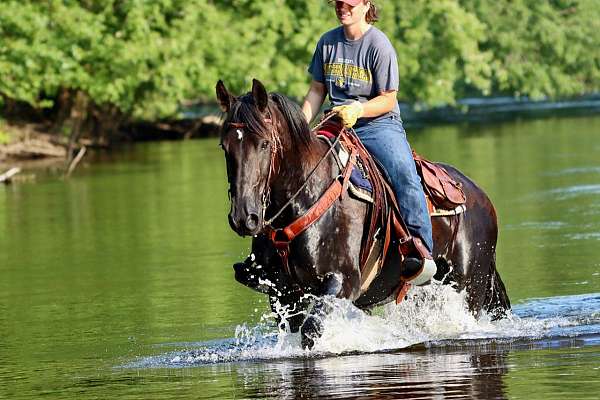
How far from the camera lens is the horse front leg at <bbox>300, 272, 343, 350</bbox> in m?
9.16

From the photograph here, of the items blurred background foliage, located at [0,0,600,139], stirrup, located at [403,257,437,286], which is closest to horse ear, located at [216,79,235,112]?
stirrup, located at [403,257,437,286]

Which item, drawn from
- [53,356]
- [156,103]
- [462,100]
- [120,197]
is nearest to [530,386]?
[53,356]

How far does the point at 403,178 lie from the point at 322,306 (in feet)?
3.77

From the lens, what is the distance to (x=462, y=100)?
74.1m

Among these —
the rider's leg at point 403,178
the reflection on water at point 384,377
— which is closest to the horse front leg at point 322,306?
the reflection on water at point 384,377

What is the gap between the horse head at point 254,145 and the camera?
8.52 metres

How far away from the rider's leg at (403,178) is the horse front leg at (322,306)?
76 cm

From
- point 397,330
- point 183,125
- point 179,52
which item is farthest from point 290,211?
point 183,125

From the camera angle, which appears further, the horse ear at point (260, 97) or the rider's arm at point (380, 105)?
the rider's arm at point (380, 105)

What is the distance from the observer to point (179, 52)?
3997cm

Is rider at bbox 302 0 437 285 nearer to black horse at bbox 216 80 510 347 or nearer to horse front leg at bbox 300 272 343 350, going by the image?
black horse at bbox 216 80 510 347

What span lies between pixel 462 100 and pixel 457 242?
63966 millimetres

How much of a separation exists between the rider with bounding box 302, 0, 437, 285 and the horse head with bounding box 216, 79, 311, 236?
0.62m

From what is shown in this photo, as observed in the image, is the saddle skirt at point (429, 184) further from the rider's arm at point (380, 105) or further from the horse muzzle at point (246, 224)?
the horse muzzle at point (246, 224)
